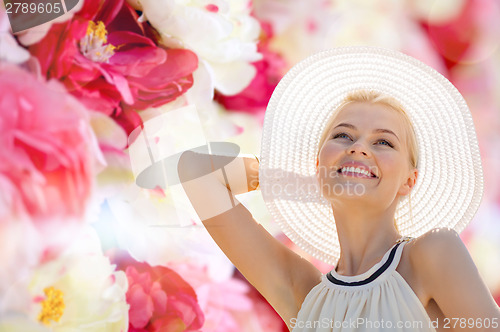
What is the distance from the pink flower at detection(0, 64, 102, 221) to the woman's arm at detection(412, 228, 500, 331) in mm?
443

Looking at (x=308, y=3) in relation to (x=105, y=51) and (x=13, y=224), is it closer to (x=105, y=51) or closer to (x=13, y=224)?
(x=105, y=51)

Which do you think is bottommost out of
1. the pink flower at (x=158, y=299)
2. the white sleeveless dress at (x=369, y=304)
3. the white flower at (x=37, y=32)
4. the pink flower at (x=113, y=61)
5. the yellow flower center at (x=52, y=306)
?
the pink flower at (x=158, y=299)

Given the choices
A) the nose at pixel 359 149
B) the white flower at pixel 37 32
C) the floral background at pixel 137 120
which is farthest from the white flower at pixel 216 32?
the nose at pixel 359 149

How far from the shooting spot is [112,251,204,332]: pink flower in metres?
0.79

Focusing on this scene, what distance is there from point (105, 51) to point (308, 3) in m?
0.47

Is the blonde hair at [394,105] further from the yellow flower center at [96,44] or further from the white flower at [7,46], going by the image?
the white flower at [7,46]

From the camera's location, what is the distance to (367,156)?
0.80 m

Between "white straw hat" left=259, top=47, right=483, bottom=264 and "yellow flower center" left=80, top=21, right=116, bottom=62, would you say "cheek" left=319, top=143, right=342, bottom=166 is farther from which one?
"yellow flower center" left=80, top=21, right=116, bottom=62

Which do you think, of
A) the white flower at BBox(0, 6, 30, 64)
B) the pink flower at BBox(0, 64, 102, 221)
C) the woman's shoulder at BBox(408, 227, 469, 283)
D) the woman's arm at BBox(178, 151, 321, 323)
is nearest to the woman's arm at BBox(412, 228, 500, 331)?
the woman's shoulder at BBox(408, 227, 469, 283)

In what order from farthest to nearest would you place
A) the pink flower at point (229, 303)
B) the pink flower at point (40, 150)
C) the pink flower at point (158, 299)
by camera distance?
the pink flower at point (229, 303) → the pink flower at point (158, 299) → the pink flower at point (40, 150)

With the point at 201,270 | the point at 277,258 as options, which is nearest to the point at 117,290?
the point at 201,270

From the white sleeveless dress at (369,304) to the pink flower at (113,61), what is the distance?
0.36 meters

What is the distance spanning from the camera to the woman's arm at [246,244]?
924 mm

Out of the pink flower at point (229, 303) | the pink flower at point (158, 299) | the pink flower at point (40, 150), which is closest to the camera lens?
the pink flower at point (40, 150)
